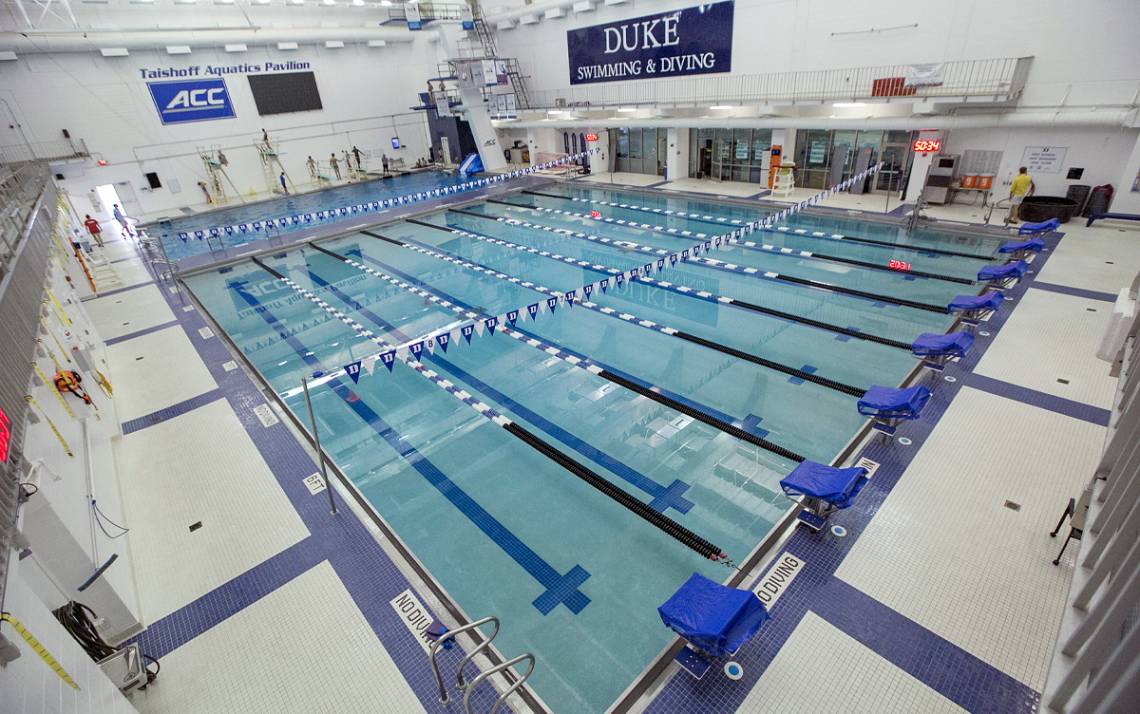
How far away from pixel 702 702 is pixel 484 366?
Answer: 5.47 meters

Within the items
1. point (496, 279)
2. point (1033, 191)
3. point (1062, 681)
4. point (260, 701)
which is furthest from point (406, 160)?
point (1062, 681)

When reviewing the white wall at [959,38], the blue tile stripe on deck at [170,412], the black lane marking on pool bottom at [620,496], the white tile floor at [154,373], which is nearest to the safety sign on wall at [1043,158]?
the white wall at [959,38]

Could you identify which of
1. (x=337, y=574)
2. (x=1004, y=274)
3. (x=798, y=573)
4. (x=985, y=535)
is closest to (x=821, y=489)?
(x=798, y=573)

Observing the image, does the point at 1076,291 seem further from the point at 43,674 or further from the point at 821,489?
the point at 43,674

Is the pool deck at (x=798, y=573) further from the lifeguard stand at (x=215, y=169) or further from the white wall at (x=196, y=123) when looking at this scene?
the lifeguard stand at (x=215, y=169)

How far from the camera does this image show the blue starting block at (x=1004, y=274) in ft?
27.2

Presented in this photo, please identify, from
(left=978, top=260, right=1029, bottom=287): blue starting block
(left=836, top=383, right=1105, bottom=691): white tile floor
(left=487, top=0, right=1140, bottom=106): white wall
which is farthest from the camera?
(left=487, top=0, right=1140, bottom=106): white wall

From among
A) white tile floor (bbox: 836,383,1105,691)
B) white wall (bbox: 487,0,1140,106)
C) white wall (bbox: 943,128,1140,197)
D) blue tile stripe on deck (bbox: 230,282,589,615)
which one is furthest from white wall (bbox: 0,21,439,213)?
white tile floor (bbox: 836,383,1105,691)

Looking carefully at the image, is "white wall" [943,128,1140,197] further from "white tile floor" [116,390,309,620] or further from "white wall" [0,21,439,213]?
"white wall" [0,21,439,213]

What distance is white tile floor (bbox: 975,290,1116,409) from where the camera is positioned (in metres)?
6.04

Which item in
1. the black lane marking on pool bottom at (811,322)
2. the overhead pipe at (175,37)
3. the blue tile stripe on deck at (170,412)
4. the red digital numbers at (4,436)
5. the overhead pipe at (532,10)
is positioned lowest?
the black lane marking on pool bottom at (811,322)

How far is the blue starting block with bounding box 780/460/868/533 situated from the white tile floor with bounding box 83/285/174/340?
10983 millimetres

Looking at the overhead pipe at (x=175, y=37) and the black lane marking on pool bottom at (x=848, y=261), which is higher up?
the overhead pipe at (x=175, y=37)

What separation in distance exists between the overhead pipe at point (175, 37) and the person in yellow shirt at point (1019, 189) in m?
23.6
